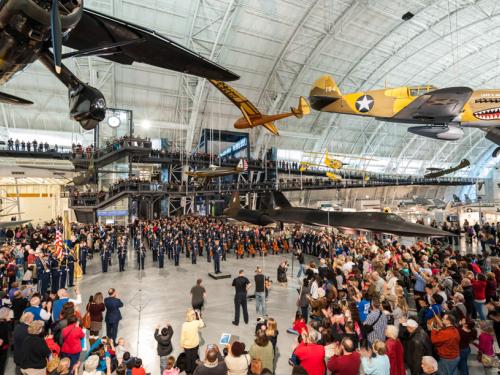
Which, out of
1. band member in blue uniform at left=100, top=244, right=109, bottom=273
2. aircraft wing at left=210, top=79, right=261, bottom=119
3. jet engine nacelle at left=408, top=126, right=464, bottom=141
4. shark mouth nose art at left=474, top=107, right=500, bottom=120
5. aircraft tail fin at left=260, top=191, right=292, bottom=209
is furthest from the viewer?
aircraft tail fin at left=260, top=191, right=292, bottom=209

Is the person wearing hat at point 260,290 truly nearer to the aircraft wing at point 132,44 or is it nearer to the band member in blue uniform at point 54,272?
the aircraft wing at point 132,44

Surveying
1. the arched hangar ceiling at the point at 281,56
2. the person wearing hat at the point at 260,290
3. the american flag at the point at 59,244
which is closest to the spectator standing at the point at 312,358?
the person wearing hat at the point at 260,290

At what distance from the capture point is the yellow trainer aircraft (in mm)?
7258

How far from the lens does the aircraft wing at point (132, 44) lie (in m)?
2.24

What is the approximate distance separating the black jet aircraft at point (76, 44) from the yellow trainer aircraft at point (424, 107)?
6.08 meters

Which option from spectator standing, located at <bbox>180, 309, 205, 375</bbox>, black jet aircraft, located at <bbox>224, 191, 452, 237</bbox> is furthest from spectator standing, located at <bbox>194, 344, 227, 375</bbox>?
black jet aircraft, located at <bbox>224, 191, 452, 237</bbox>

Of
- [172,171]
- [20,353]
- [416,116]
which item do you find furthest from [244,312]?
[172,171]

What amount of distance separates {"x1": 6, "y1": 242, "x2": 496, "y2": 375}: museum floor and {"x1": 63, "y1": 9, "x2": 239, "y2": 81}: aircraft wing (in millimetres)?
5334

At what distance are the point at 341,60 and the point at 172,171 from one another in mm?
20052

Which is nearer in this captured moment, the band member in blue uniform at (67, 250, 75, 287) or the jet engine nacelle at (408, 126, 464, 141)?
the jet engine nacelle at (408, 126, 464, 141)

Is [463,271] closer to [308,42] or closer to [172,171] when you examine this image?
[308,42]

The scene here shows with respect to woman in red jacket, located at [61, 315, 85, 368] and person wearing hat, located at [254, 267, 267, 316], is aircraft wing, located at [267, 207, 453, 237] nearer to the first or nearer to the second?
person wearing hat, located at [254, 267, 267, 316]

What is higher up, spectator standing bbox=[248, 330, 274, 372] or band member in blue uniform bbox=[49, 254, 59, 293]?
spectator standing bbox=[248, 330, 274, 372]

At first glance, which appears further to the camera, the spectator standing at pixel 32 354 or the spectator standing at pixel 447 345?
the spectator standing at pixel 447 345
